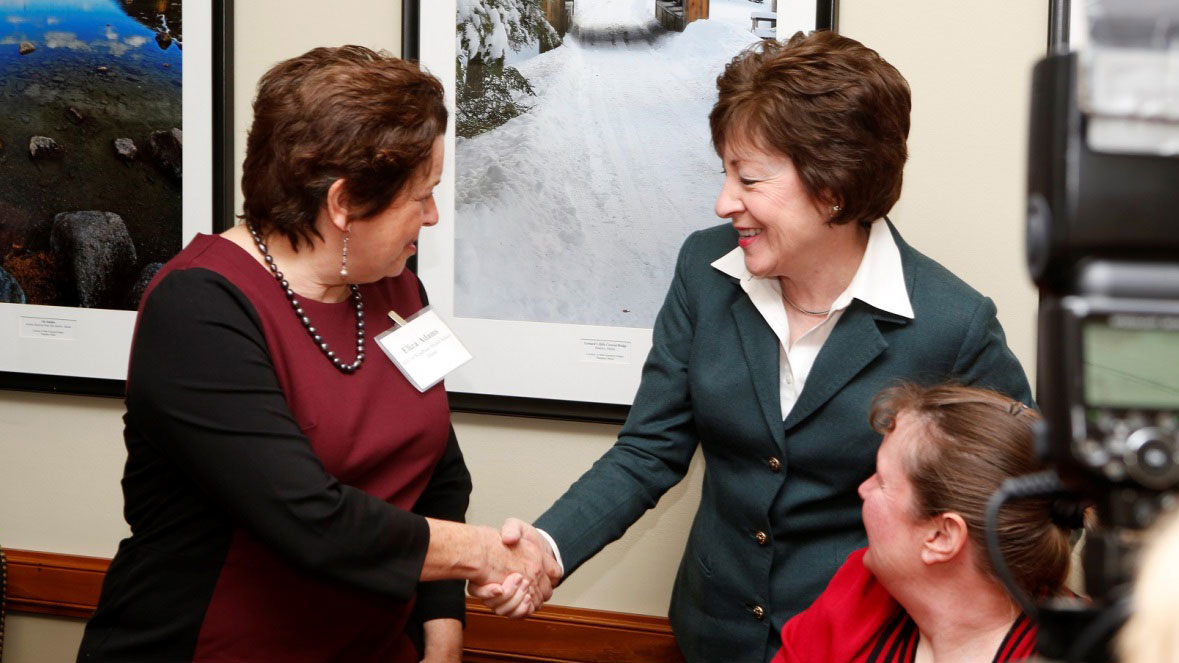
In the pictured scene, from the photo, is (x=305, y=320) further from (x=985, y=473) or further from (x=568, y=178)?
(x=985, y=473)

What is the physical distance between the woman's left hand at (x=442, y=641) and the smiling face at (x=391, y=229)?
2.32ft

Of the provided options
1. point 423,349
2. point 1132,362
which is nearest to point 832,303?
point 423,349

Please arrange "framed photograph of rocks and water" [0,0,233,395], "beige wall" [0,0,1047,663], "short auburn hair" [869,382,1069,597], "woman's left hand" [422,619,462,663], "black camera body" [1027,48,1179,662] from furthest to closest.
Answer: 1. "framed photograph of rocks and water" [0,0,233,395]
2. "beige wall" [0,0,1047,663]
3. "woman's left hand" [422,619,462,663]
4. "short auburn hair" [869,382,1069,597]
5. "black camera body" [1027,48,1179,662]

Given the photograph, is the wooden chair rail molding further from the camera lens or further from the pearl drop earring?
the camera lens

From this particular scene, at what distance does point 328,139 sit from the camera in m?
1.67

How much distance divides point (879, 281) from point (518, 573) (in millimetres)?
844

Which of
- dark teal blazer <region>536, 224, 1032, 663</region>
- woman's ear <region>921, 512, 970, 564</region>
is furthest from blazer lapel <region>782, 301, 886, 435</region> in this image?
woman's ear <region>921, 512, 970, 564</region>

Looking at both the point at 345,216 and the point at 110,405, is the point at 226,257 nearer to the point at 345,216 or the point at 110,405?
the point at 345,216

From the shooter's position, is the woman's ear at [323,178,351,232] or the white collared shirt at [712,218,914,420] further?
the white collared shirt at [712,218,914,420]

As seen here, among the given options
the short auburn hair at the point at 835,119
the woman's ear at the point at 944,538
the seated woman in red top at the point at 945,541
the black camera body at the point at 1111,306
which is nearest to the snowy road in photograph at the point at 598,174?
the short auburn hair at the point at 835,119

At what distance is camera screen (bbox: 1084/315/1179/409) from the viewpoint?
2.44ft

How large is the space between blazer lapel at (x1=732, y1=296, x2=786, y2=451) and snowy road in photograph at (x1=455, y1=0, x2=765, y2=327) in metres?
0.53

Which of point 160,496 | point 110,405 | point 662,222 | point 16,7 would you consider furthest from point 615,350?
point 16,7

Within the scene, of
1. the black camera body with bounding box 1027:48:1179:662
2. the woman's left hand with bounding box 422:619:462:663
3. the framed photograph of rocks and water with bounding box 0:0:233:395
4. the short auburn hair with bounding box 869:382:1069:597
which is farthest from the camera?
the framed photograph of rocks and water with bounding box 0:0:233:395
